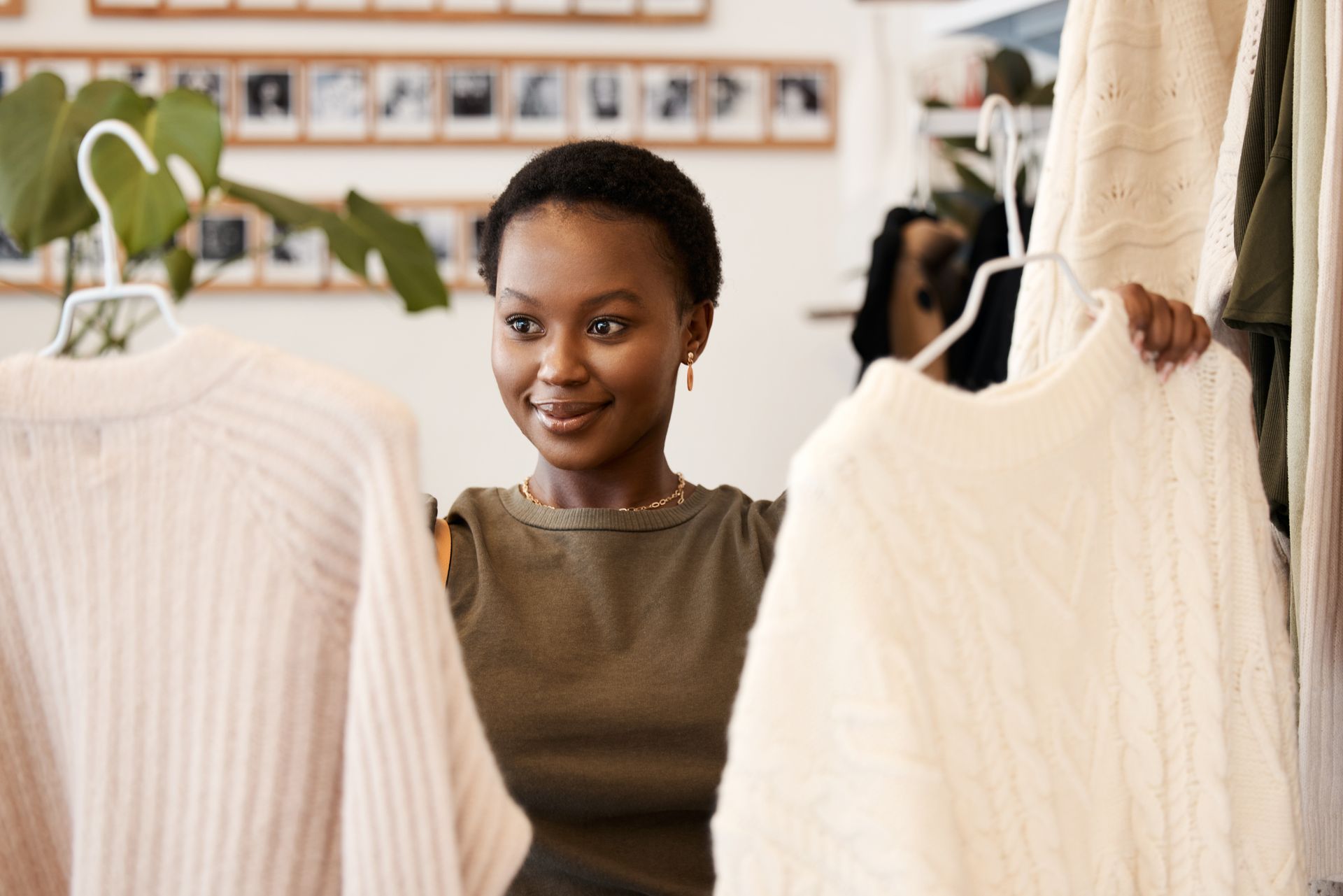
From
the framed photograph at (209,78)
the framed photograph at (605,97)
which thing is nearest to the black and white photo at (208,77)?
the framed photograph at (209,78)

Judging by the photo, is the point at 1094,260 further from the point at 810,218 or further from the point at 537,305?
the point at 810,218

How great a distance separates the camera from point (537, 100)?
3053mm

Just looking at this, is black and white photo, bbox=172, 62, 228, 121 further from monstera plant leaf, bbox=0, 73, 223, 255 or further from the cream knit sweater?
the cream knit sweater

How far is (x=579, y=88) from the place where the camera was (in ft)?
10.1

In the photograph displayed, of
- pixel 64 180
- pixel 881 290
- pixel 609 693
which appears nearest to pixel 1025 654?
pixel 609 693

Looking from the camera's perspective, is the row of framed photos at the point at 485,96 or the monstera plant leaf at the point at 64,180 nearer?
the monstera plant leaf at the point at 64,180

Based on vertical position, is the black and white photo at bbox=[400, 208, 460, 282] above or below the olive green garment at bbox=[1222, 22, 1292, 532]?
above

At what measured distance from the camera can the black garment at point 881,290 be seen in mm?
2365

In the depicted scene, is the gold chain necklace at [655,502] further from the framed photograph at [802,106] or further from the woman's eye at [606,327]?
the framed photograph at [802,106]

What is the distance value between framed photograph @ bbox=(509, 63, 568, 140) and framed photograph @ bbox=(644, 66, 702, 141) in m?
0.21

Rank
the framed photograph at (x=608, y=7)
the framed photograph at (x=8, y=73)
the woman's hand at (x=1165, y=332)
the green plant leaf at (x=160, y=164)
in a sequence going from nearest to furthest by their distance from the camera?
the woman's hand at (x=1165, y=332)
the green plant leaf at (x=160, y=164)
the framed photograph at (x=8, y=73)
the framed photograph at (x=608, y=7)

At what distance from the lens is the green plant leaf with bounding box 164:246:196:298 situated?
1990mm

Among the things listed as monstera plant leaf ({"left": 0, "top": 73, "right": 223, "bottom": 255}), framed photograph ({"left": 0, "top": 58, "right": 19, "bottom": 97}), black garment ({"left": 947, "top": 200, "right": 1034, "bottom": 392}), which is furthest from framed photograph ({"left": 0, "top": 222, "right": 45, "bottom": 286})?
black garment ({"left": 947, "top": 200, "right": 1034, "bottom": 392})

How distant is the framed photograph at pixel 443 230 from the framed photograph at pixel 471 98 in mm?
186
